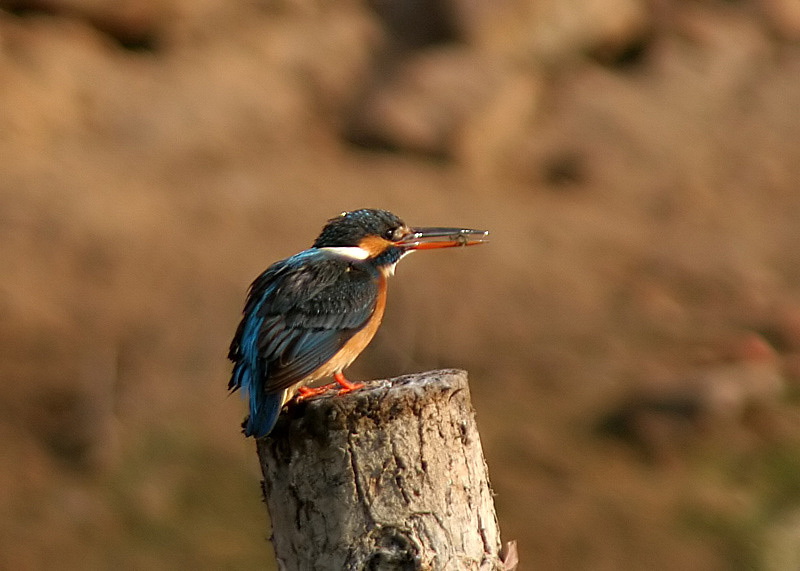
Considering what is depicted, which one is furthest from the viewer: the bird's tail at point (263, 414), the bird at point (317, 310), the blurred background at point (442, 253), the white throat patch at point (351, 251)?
the blurred background at point (442, 253)

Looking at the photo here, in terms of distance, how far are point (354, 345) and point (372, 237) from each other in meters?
0.45

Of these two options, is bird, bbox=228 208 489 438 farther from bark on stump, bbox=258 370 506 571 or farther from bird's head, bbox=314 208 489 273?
bark on stump, bbox=258 370 506 571

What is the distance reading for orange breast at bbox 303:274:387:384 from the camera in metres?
3.83

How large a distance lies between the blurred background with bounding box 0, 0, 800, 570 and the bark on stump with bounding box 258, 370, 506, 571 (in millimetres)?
4370

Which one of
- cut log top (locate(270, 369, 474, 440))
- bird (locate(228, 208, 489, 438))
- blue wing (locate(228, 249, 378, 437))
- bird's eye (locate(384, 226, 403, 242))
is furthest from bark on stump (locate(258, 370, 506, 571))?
bird's eye (locate(384, 226, 403, 242))

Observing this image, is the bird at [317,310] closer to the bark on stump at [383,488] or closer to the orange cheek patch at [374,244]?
the orange cheek patch at [374,244]

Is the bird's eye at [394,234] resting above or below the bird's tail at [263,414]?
above

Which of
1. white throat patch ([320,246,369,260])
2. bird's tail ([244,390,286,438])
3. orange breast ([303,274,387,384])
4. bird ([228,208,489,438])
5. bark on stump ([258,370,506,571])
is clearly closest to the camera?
bark on stump ([258,370,506,571])

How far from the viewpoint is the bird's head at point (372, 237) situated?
13.8 feet

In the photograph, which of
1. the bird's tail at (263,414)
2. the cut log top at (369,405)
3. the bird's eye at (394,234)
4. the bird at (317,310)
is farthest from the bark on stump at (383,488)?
the bird's eye at (394,234)

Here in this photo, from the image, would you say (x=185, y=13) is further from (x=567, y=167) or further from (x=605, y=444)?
(x=605, y=444)

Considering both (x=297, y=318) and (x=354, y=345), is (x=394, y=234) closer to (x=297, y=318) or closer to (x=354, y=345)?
(x=354, y=345)

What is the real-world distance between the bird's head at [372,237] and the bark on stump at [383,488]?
1377 mm

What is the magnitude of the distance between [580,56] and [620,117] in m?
0.93
